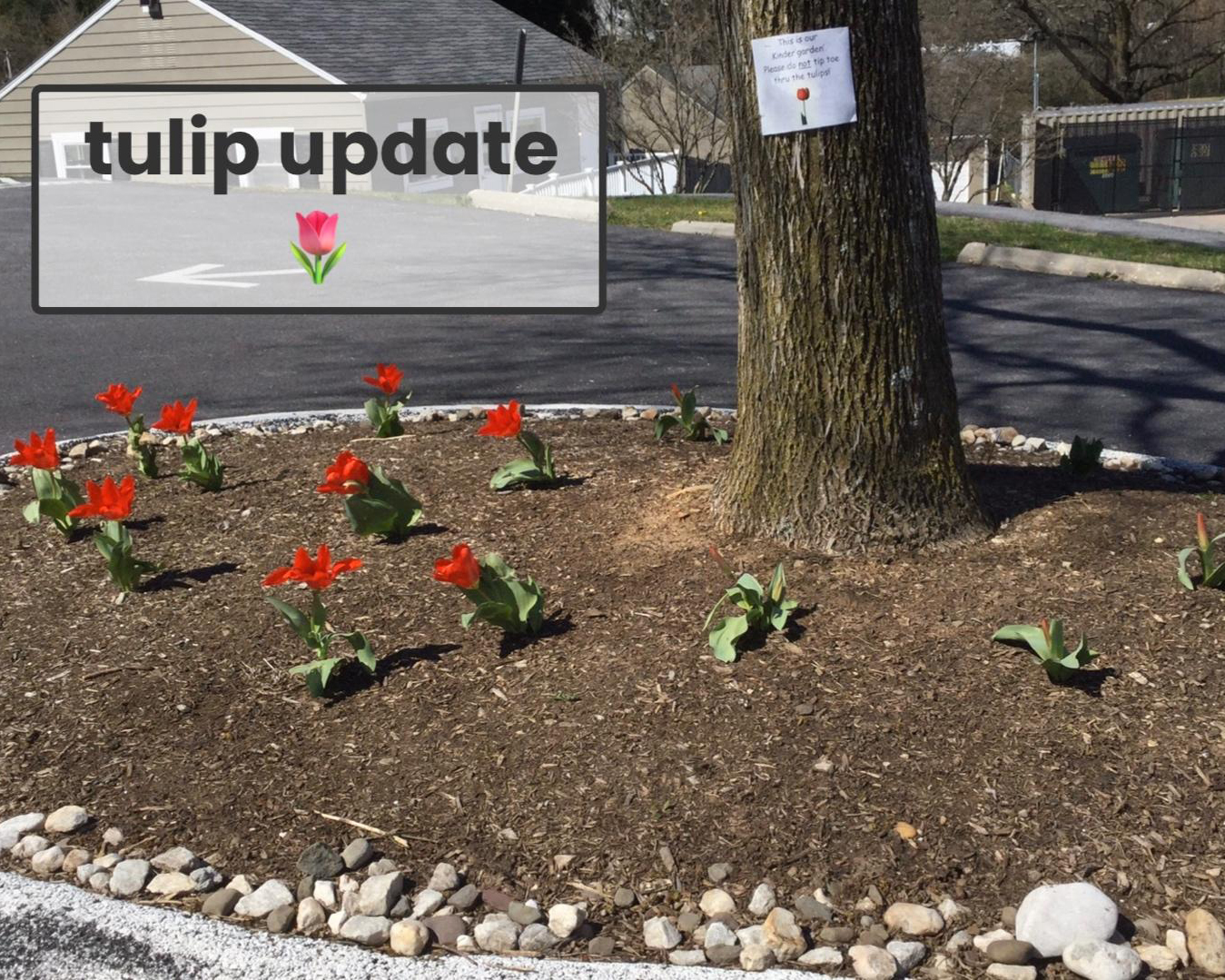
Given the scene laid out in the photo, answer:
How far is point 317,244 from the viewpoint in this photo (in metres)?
12.4

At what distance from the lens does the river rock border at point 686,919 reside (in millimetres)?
2406

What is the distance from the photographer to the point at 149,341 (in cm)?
878

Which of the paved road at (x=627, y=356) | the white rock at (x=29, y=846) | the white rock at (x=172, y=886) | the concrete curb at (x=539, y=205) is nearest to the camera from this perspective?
the white rock at (x=172, y=886)

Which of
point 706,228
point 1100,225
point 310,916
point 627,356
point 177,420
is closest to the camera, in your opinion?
point 310,916

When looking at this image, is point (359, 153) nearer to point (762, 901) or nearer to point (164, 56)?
point (164, 56)

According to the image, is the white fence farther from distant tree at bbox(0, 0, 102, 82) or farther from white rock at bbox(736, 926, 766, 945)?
distant tree at bbox(0, 0, 102, 82)

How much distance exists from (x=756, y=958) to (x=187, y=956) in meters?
1.09

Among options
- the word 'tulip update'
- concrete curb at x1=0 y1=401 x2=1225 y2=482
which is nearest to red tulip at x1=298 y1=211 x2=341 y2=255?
the word 'tulip update'

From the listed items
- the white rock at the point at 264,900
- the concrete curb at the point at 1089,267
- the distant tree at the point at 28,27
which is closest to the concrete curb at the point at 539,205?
the concrete curb at the point at 1089,267

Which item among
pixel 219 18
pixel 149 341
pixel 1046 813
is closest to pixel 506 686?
pixel 1046 813

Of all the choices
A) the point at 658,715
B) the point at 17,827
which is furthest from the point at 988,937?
the point at 17,827

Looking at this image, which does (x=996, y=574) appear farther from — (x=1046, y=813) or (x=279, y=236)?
(x=279, y=236)

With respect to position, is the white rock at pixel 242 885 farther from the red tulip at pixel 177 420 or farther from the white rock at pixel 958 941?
the red tulip at pixel 177 420

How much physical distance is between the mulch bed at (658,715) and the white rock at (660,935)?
0.10ft
